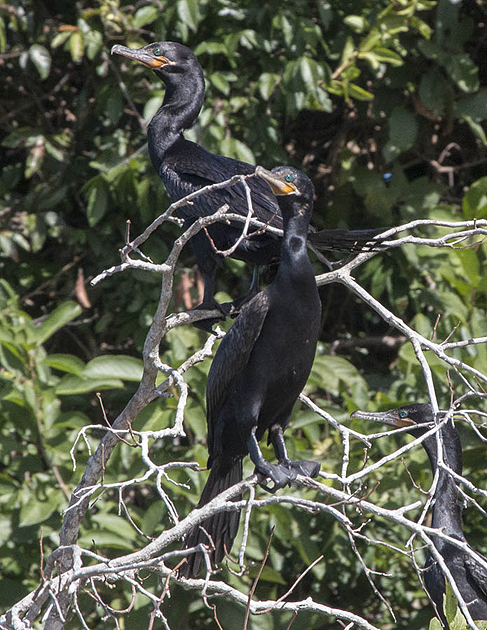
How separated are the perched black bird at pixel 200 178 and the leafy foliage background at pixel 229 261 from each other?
2.63ft

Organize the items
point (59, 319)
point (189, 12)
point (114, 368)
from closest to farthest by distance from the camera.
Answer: point (114, 368)
point (59, 319)
point (189, 12)

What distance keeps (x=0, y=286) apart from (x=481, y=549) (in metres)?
2.51

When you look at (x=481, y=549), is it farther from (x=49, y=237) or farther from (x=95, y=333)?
(x=49, y=237)

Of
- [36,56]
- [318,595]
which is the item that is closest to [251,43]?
[36,56]

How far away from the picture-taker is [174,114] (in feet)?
10.9

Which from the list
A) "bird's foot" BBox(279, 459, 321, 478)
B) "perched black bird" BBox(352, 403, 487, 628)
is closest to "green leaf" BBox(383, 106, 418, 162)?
"perched black bird" BBox(352, 403, 487, 628)

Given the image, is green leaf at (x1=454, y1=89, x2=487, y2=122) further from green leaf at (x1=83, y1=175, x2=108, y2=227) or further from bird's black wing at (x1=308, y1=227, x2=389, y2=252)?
bird's black wing at (x1=308, y1=227, x2=389, y2=252)

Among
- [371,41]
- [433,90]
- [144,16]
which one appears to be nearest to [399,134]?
[433,90]

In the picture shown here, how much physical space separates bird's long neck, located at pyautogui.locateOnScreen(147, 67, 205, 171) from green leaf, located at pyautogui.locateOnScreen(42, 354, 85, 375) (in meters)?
0.94

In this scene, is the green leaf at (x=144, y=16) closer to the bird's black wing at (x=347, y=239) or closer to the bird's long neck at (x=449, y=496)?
the bird's black wing at (x=347, y=239)

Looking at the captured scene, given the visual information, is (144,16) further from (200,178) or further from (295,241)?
(295,241)

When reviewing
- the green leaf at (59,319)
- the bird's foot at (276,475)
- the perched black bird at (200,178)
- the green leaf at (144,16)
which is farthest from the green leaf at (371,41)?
the bird's foot at (276,475)

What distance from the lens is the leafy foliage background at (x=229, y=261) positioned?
3.94 metres

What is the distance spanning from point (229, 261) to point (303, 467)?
1.80 meters
